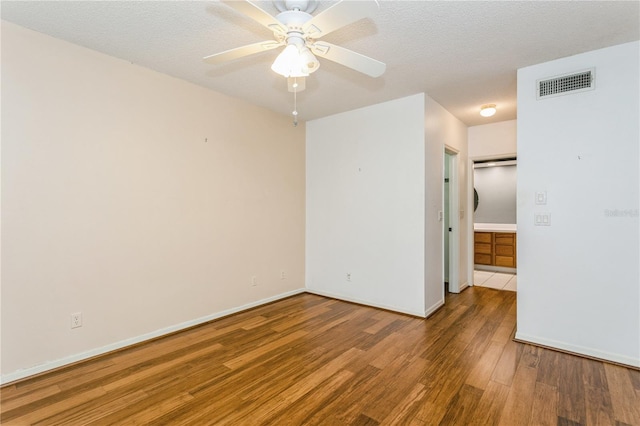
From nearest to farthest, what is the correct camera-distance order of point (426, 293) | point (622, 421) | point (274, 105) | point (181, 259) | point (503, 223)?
point (622, 421)
point (181, 259)
point (426, 293)
point (274, 105)
point (503, 223)

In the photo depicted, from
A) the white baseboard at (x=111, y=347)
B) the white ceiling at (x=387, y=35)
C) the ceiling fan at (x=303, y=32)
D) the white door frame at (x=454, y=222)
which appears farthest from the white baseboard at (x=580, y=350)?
the white baseboard at (x=111, y=347)

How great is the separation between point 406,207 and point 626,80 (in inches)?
85.9

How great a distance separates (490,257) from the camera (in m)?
6.14

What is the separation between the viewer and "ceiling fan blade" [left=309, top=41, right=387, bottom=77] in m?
1.91

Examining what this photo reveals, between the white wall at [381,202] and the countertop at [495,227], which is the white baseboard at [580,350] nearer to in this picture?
the white wall at [381,202]

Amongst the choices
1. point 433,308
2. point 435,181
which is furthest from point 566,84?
point 433,308

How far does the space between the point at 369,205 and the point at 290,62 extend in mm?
2496

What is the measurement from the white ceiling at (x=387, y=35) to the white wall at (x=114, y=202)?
31cm

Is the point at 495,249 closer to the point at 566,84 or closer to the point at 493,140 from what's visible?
the point at 493,140

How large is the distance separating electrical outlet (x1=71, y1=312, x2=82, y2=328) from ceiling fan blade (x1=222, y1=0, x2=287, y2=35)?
8.89ft

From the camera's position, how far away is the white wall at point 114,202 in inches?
90.5

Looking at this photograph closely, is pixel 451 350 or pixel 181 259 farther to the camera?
pixel 181 259

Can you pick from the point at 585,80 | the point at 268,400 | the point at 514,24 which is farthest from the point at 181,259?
the point at 585,80

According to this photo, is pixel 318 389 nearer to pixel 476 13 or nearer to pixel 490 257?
pixel 476 13
